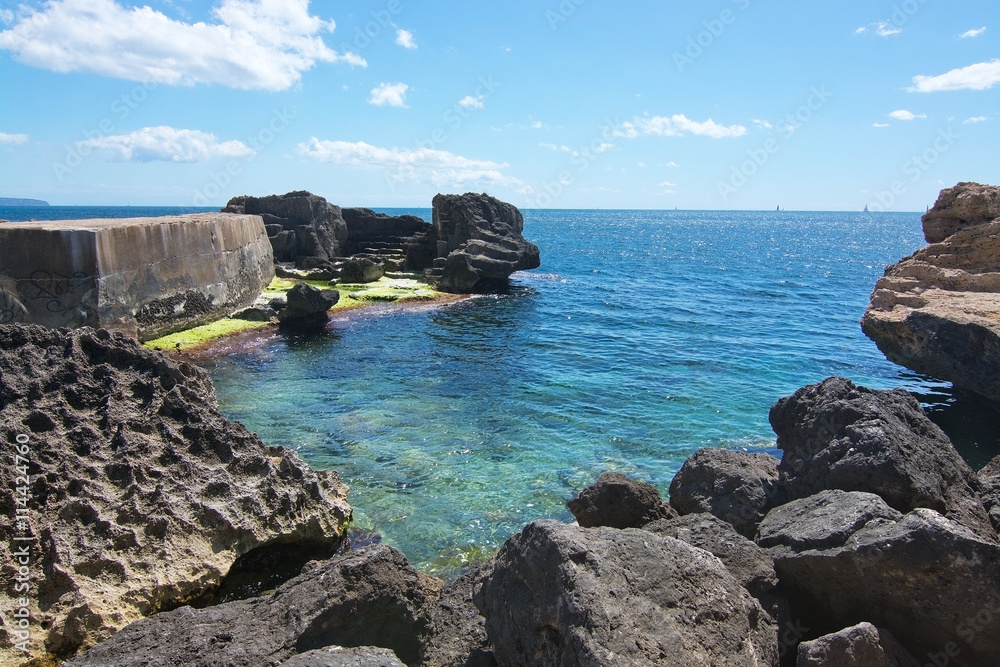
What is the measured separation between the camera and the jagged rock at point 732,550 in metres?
6.01

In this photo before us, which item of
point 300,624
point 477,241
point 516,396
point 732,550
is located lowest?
point 516,396

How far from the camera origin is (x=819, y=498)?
7047mm

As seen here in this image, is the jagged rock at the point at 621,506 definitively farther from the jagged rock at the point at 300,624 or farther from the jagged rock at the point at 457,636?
the jagged rock at the point at 300,624

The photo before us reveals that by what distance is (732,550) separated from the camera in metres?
6.25

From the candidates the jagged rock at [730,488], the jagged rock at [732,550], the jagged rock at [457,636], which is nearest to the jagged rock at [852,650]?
the jagged rock at [732,550]

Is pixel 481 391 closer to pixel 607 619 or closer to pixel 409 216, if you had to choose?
pixel 607 619

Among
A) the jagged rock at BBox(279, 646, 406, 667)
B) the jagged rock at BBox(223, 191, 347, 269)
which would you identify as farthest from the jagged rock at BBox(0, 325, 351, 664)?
the jagged rock at BBox(223, 191, 347, 269)

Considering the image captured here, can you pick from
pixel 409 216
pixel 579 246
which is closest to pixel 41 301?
pixel 409 216

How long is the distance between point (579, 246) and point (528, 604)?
9030 centimetres

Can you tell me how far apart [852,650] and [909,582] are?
1.06 meters

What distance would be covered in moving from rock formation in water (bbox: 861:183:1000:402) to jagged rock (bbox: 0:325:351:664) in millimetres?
14155

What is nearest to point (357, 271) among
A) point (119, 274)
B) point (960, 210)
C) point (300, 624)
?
Result: point (119, 274)

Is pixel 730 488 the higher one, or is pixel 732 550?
pixel 732 550

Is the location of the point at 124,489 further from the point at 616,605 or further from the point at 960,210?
the point at 960,210
